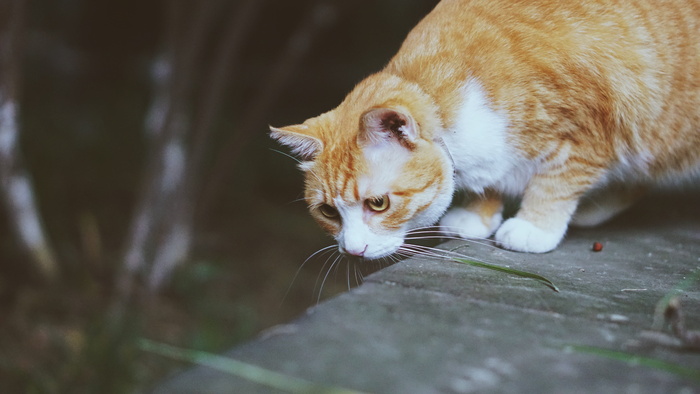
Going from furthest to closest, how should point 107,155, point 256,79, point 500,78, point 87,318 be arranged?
point 256,79 < point 107,155 < point 87,318 < point 500,78

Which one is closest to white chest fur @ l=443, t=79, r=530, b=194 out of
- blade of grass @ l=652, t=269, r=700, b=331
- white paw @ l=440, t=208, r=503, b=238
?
white paw @ l=440, t=208, r=503, b=238

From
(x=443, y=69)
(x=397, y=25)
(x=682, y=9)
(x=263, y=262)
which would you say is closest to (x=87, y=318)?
(x=263, y=262)

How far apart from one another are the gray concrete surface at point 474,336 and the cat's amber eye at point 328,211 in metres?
0.35

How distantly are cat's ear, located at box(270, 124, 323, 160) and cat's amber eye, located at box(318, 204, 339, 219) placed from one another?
143 mm

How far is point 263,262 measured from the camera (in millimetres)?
4090

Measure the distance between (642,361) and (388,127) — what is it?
2.81 ft

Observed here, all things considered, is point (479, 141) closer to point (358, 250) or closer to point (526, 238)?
point (526, 238)

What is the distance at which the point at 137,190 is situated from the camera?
4496 millimetres

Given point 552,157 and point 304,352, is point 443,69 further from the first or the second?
point 304,352

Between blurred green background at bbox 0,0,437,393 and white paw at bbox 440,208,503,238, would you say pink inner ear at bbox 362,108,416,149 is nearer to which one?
white paw at bbox 440,208,503,238

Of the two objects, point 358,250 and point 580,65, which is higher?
point 580,65

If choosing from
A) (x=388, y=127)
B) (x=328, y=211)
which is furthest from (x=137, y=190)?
(x=388, y=127)

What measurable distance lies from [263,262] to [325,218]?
238 centimetres

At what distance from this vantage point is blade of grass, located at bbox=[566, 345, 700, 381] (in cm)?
89
